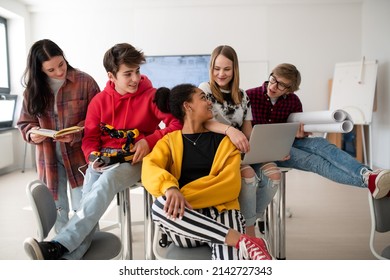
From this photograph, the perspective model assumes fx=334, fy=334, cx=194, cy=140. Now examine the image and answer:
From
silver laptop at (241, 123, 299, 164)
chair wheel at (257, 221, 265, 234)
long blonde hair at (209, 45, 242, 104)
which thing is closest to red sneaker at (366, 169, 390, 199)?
silver laptop at (241, 123, 299, 164)

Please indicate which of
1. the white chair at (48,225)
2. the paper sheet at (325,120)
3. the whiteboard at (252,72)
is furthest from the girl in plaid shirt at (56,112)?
the paper sheet at (325,120)

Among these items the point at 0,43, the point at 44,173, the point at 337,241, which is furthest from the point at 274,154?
the point at 0,43

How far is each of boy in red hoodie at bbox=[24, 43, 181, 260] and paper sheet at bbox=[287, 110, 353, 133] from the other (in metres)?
0.55

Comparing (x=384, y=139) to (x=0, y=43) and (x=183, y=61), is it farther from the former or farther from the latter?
(x=0, y=43)

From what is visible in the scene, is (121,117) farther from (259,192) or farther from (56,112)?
(259,192)

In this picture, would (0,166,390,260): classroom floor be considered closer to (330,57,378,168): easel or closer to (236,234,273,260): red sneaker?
(236,234,273,260): red sneaker

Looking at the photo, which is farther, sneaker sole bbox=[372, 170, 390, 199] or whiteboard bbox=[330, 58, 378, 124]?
whiteboard bbox=[330, 58, 378, 124]

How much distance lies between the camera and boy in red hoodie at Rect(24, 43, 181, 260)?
46.6 inches

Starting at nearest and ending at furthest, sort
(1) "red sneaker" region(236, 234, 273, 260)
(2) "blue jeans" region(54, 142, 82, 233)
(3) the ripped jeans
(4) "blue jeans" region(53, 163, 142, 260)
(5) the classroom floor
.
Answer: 1. (1) "red sneaker" region(236, 234, 273, 260)
2. (4) "blue jeans" region(53, 163, 142, 260)
3. (5) the classroom floor
4. (3) the ripped jeans
5. (2) "blue jeans" region(54, 142, 82, 233)

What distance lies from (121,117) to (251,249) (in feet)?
2.41

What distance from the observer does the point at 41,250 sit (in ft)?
3.31

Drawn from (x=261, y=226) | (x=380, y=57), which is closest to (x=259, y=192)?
(x=261, y=226)

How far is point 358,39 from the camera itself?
1.36 meters

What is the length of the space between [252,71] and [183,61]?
303mm
